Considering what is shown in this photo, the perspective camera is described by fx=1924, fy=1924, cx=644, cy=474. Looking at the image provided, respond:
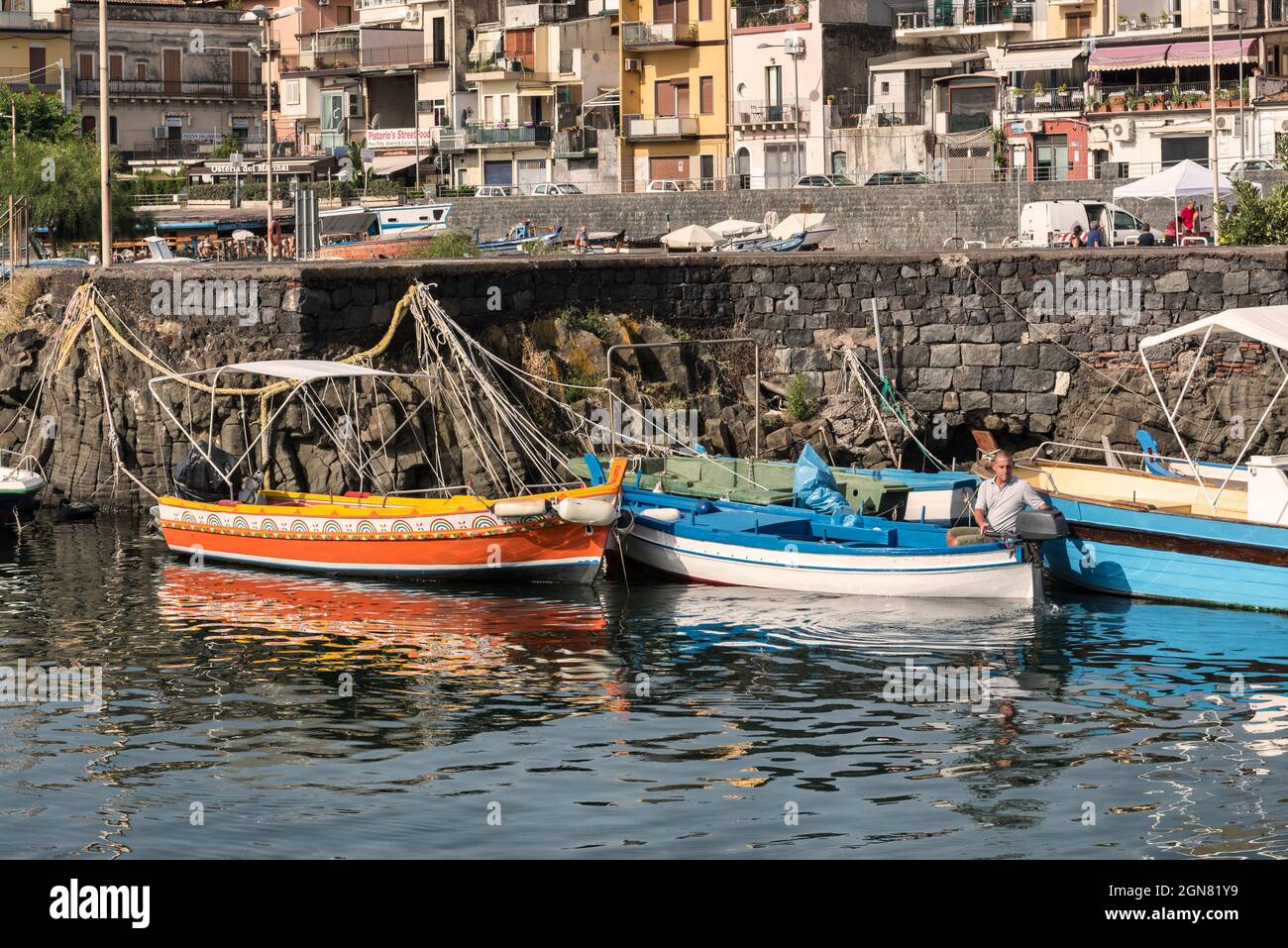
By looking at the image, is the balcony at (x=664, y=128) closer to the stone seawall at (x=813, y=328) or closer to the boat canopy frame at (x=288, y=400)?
the stone seawall at (x=813, y=328)

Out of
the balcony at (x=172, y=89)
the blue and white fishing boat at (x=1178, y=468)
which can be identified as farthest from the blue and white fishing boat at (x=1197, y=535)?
the balcony at (x=172, y=89)

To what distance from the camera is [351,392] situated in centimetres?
2808

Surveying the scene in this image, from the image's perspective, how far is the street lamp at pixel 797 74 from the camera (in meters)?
65.9

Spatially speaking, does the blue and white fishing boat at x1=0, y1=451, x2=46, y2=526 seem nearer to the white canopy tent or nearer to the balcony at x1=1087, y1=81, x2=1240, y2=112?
the white canopy tent

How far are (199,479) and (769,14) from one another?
4445 cm

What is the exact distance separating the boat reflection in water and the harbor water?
0.07 metres

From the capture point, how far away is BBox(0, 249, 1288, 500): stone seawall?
30.0 metres

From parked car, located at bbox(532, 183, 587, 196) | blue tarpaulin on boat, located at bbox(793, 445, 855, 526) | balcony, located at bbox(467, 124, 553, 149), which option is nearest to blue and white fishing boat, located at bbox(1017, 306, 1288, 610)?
blue tarpaulin on boat, located at bbox(793, 445, 855, 526)

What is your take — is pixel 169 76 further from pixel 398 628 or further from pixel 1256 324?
pixel 1256 324

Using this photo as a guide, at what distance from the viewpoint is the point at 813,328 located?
32.7 m
